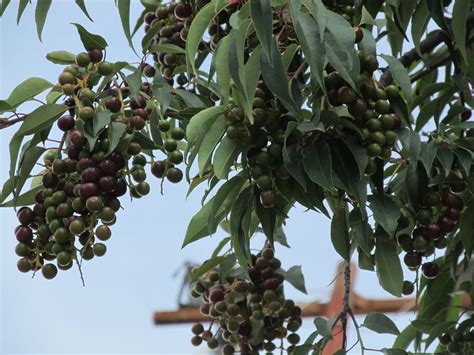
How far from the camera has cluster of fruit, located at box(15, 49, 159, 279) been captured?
3.94 feet

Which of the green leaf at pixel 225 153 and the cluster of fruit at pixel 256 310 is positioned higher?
the green leaf at pixel 225 153

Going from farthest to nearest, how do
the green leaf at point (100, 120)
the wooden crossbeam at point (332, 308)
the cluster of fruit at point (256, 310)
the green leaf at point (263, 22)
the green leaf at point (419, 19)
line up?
the wooden crossbeam at point (332, 308), the cluster of fruit at point (256, 310), the green leaf at point (419, 19), the green leaf at point (100, 120), the green leaf at point (263, 22)

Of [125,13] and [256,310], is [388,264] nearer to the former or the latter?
[256,310]

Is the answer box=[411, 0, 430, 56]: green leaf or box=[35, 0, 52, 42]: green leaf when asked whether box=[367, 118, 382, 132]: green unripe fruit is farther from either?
box=[35, 0, 52, 42]: green leaf

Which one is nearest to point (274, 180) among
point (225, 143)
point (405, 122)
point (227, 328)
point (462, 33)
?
point (225, 143)

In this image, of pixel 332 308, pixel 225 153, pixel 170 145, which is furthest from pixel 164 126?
pixel 332 308

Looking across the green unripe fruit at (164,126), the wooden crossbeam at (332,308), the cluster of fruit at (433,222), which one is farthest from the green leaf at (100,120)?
the wooden crossbeam at (332,308)

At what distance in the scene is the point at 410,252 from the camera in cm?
137

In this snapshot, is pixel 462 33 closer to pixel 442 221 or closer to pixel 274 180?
pixel 442 221

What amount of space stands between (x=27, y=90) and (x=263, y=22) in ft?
1.20

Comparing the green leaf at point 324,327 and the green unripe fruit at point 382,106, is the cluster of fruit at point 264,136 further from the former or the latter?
the green leaf at point 324,327

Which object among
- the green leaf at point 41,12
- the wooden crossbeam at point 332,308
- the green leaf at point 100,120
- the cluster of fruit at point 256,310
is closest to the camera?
the green leaf at point 100,120

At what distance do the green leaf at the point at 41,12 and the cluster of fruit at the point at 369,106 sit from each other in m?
0.42

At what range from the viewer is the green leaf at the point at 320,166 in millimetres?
1163
